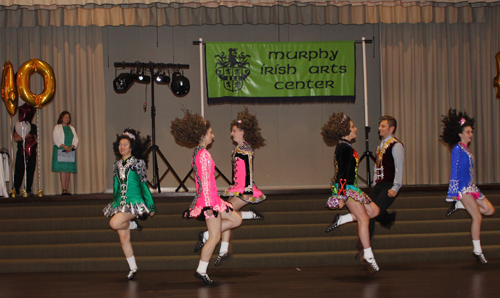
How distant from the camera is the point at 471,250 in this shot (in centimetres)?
511

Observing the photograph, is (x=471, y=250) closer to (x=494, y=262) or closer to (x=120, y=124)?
(x=494, y=262)

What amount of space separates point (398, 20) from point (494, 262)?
16.1 feet

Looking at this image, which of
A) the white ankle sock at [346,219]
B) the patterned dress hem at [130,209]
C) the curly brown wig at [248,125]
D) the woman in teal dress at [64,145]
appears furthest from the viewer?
the woman in teal dress at [64,145]

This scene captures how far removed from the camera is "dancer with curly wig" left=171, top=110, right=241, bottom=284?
161 inches

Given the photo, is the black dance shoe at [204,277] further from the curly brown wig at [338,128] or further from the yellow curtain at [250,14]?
the yellow curtain at [250,14]

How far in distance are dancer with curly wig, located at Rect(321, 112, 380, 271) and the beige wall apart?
426 centimetres

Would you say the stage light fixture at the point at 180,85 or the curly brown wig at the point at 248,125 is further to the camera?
the stage light fixture at the point at 180,85

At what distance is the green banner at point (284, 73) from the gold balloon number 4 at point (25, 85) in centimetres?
275

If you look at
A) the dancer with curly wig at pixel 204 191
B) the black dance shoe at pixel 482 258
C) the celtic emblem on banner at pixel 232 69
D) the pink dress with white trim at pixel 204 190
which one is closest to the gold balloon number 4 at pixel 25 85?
the celtic emblem on banner at pixel 232 69

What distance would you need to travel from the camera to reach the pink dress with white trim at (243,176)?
5.03m

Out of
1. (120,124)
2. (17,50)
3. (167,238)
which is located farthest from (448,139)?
(17,50)

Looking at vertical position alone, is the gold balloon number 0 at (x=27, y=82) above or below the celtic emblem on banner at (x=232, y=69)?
below

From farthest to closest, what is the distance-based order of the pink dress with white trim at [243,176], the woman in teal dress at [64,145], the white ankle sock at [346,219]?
the woman in teal dress at [64,145] → the pink dress with white trim at [243,176] → the white ankle sock at [346,219]

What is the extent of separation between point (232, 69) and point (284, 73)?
0.99m
